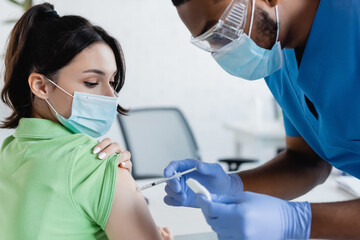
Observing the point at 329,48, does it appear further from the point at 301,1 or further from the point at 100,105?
the point at 100,105

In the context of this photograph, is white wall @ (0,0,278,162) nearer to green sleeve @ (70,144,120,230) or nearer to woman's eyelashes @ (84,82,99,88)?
woman's eyelashes @ (84,82,99,88)

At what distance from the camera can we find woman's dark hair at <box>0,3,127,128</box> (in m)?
1.10

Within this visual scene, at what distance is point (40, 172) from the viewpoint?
0.99m

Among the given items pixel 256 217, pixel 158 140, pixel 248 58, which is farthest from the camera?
pixel 158 140

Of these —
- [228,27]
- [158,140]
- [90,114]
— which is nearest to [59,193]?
[90,114]

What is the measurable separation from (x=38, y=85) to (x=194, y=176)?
53 cm

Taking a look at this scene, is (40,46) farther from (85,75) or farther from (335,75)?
(335,75)

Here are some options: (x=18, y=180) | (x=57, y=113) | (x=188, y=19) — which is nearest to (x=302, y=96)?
(x=188, y=19)

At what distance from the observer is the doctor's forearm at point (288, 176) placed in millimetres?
1353

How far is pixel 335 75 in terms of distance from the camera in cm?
101

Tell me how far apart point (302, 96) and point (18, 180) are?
0.82 meters

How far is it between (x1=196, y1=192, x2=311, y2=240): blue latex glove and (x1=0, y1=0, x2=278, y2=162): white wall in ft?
11.2

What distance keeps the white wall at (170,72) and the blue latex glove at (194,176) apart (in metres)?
3.03

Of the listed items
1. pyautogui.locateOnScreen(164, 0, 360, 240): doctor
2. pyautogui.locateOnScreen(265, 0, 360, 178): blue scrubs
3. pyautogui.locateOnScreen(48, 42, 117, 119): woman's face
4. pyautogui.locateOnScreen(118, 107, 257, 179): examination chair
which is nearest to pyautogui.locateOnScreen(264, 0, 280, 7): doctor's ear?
pyautogui.locateOnScreen(164, 0, 360, 240): doctor
